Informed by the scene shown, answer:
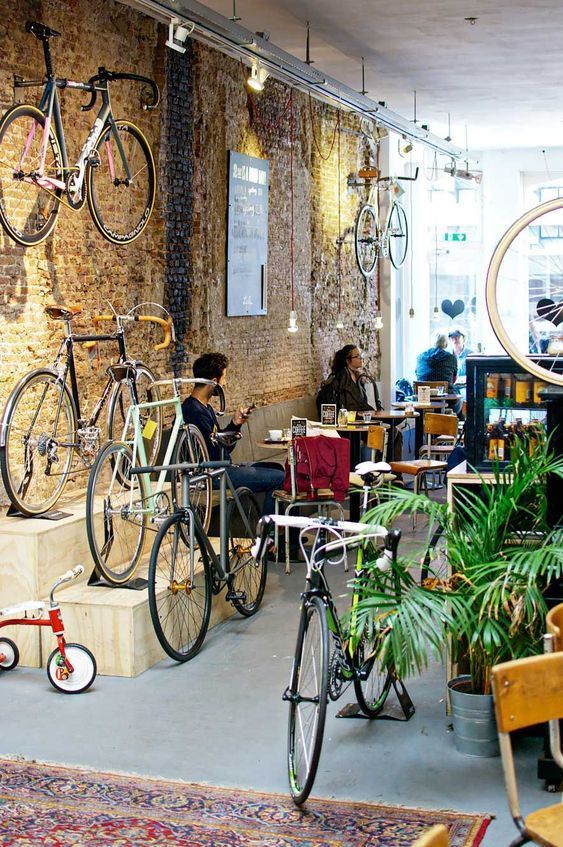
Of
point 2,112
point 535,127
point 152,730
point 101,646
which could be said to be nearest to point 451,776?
point 152,730

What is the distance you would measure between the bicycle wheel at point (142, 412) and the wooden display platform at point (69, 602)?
0.93 m

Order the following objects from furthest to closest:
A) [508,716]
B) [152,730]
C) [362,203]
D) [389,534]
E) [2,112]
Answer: [362,203], [2,112], [152,730], [389,534], [508,716]

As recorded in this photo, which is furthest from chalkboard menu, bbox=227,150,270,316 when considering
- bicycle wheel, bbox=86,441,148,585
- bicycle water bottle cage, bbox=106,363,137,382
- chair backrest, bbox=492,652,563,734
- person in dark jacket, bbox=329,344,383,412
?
chair backrest, bbox=492,652,563,734

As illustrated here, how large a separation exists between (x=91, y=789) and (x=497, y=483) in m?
2.04

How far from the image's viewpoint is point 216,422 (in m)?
8.07

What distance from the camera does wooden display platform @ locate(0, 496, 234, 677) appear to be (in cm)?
606

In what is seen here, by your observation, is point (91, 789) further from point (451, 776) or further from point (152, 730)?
point (451, 776)

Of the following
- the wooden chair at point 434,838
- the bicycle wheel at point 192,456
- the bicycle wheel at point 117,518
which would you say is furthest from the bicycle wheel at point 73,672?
the wooden chair at point 434,838

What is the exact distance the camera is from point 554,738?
11.1ft

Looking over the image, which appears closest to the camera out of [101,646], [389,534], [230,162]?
[389,534]

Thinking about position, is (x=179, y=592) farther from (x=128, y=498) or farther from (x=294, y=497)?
(x=294, y=497)

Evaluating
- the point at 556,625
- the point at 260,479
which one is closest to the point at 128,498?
the point at 260,479

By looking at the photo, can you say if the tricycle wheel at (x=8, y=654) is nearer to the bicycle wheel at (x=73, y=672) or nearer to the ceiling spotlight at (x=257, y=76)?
the bicycle wheel at (x=73, y=672)

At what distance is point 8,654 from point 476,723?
99.7 inches
